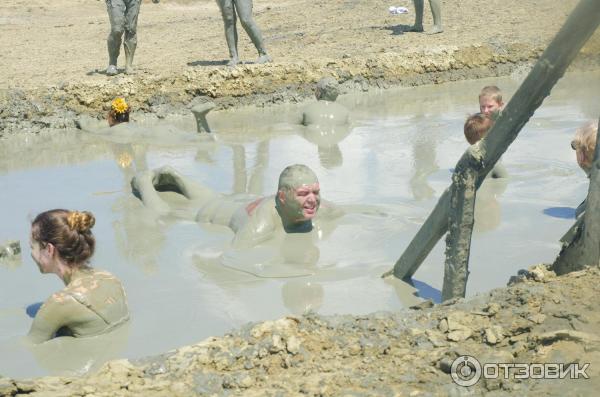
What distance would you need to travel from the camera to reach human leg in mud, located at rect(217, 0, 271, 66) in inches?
563

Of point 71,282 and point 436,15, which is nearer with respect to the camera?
point 71,282

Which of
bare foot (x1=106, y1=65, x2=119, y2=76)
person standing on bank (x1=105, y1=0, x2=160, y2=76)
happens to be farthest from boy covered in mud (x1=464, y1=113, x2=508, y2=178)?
bare foot (x1=106, y1=65, x2=119, y2=76)

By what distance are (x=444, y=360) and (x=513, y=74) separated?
12.7 m

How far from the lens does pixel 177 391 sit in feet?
14.1

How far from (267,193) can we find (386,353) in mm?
4829

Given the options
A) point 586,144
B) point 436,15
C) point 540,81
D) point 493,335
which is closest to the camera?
point 493,335

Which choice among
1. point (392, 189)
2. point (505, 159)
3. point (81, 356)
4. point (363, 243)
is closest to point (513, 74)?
point (505, 159)

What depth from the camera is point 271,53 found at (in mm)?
16656

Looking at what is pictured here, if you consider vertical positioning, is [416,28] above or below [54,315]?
above

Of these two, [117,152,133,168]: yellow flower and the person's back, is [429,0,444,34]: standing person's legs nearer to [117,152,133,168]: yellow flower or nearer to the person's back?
[117,152,133,168]: yellow flower

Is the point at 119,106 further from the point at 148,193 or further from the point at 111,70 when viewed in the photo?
the point at 148,193

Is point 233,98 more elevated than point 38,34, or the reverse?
point 38,34

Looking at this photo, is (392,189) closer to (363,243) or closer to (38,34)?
(363,243)

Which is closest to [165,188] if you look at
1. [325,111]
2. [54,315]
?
[54,315]
